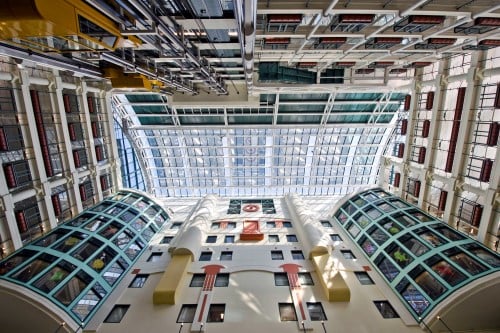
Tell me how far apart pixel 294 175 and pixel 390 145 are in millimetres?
14437

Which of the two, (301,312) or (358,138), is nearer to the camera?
(301,312)

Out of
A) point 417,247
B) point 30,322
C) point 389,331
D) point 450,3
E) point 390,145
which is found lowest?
point 389,331

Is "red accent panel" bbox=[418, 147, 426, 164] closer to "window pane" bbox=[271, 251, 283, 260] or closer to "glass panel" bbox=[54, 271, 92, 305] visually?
"window pane" bbox=[271, 251, 283, 260]

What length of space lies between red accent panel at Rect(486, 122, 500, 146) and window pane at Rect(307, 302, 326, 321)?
1368 centimetres

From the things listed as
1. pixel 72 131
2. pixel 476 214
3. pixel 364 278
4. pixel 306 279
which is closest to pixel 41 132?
pixel 72 131

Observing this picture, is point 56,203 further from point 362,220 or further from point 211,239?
point 362,220

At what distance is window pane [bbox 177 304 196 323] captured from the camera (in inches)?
551

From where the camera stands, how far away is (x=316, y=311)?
560 inches

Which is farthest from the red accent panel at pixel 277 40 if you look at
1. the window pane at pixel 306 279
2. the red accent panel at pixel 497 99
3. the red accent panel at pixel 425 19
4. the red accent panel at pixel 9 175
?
the red accent panel at pixel 9 175

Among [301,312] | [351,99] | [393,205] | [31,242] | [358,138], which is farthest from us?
[358,138]

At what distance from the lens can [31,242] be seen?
15477 millimetres

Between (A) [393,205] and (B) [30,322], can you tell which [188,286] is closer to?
(B) [30,322]

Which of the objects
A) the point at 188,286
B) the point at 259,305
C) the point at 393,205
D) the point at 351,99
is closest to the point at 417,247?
the point at 393,205

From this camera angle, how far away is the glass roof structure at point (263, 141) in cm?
3066
